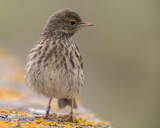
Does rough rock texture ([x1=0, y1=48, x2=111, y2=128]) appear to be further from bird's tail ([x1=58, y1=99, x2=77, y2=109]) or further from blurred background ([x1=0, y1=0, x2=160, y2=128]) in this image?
blurred background ([x1=0, y1=0, x2=160, y2=128])

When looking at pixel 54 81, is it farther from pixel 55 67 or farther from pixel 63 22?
pixel 63 22

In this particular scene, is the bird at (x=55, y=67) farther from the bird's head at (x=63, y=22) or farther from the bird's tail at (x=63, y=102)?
the bird's tail at (x=63, y=102)

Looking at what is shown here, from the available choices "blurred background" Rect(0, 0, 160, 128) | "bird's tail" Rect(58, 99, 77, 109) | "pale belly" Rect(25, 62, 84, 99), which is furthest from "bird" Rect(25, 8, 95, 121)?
"blurred background" Rect(0, 0, 160, 128)

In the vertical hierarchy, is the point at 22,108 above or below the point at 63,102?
below

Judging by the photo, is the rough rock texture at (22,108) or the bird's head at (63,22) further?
the bird's head at (63,22)

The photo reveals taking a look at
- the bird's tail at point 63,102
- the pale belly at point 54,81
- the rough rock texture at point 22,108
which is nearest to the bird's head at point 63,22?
the pale belly at point 54,81

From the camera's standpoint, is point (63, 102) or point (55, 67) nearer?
point (55, 67)

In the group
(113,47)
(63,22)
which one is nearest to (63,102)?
(63,22)
